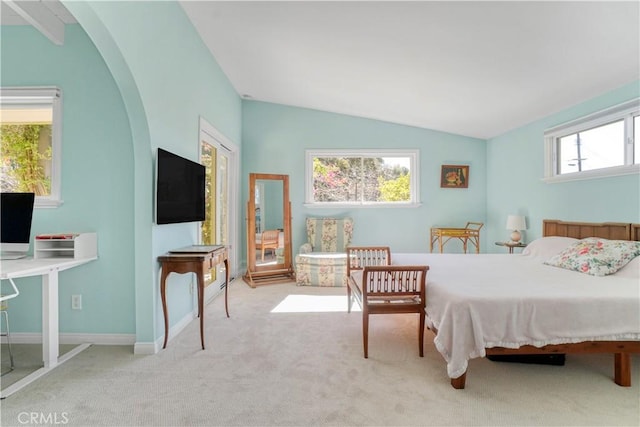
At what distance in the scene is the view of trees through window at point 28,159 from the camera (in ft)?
8.60

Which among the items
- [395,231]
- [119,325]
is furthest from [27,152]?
[395,231]

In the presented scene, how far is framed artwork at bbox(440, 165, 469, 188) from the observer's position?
5297 millimetres

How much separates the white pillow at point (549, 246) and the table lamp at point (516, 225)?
74 centimetres

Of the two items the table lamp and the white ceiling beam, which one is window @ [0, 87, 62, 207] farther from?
the table lamp

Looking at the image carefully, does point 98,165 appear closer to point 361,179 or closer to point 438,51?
point 438,51

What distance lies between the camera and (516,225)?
13.7ft

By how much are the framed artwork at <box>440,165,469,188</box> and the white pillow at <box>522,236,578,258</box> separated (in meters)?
2.02

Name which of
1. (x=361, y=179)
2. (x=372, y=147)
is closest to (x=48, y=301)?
(x=361, y=179)

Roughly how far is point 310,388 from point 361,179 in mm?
3987

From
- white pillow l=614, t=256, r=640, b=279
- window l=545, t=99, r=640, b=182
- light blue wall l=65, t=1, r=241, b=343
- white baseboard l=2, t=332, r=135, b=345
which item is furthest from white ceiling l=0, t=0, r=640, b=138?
white baseboard l=2, t=332, r=135, b=345

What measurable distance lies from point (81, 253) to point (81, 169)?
702mm

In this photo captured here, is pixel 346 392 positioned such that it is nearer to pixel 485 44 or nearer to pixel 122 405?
pixel 122 405

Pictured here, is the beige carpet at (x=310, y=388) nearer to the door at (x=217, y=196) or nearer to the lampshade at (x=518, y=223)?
the door at (x=217, y=196)

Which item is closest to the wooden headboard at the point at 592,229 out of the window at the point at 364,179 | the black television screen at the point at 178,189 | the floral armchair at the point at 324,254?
the window at the point at 364,179
